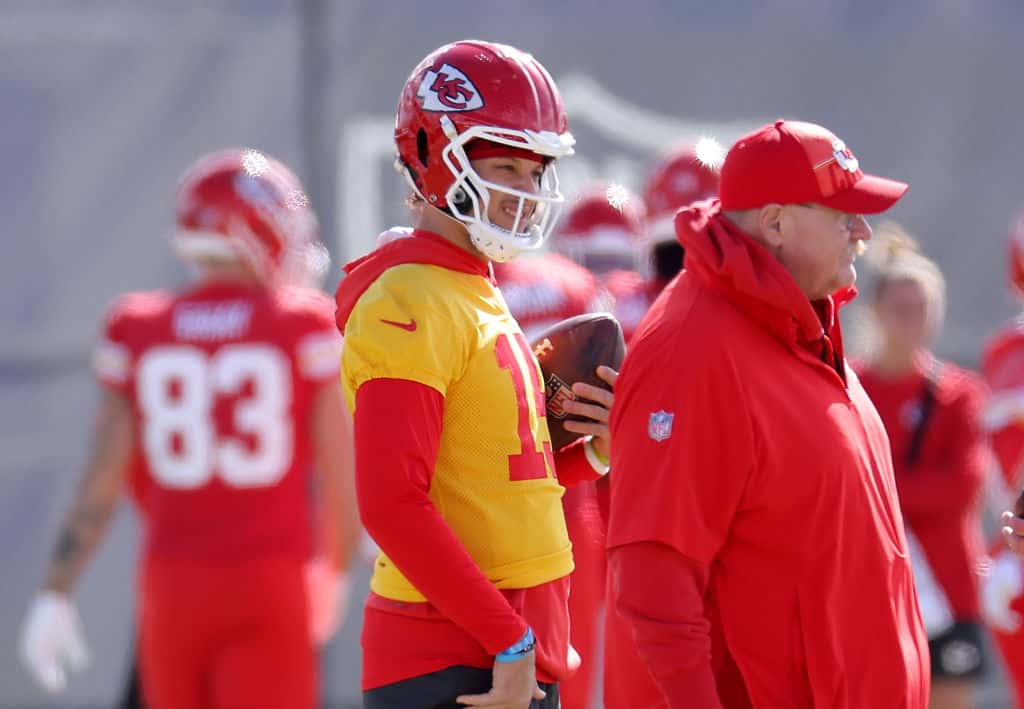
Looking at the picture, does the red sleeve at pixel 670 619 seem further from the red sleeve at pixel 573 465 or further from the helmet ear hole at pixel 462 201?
the helmet ear hole at pixel 462 201

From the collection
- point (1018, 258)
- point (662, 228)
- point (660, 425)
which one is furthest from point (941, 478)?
point (660, 425)

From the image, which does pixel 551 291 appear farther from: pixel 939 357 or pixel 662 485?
pixel 939 357

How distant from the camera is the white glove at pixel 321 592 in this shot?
4938 mm

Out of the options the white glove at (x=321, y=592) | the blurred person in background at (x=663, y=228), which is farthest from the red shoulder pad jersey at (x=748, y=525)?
the white glove at (x=321, y=592)

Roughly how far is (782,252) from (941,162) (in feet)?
14.6

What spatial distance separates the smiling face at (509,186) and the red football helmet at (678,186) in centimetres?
190

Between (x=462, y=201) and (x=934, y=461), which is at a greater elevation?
(x=462, y=201)

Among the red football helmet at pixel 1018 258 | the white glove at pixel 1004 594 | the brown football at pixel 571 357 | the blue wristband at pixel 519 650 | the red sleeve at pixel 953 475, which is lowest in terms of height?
the white glove at pixel 1004 594

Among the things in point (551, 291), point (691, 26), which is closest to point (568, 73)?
point (691, 26)

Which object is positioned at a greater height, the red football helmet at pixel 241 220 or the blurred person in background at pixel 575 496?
the red football helmet at pixel 241 220

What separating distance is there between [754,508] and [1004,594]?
77.2 inches

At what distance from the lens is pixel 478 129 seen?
290cm

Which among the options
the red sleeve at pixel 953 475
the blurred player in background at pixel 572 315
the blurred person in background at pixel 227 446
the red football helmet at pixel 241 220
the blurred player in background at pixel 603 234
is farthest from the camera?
the blurred player in background at pixel 603 234

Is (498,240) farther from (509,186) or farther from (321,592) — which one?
(321,592)
